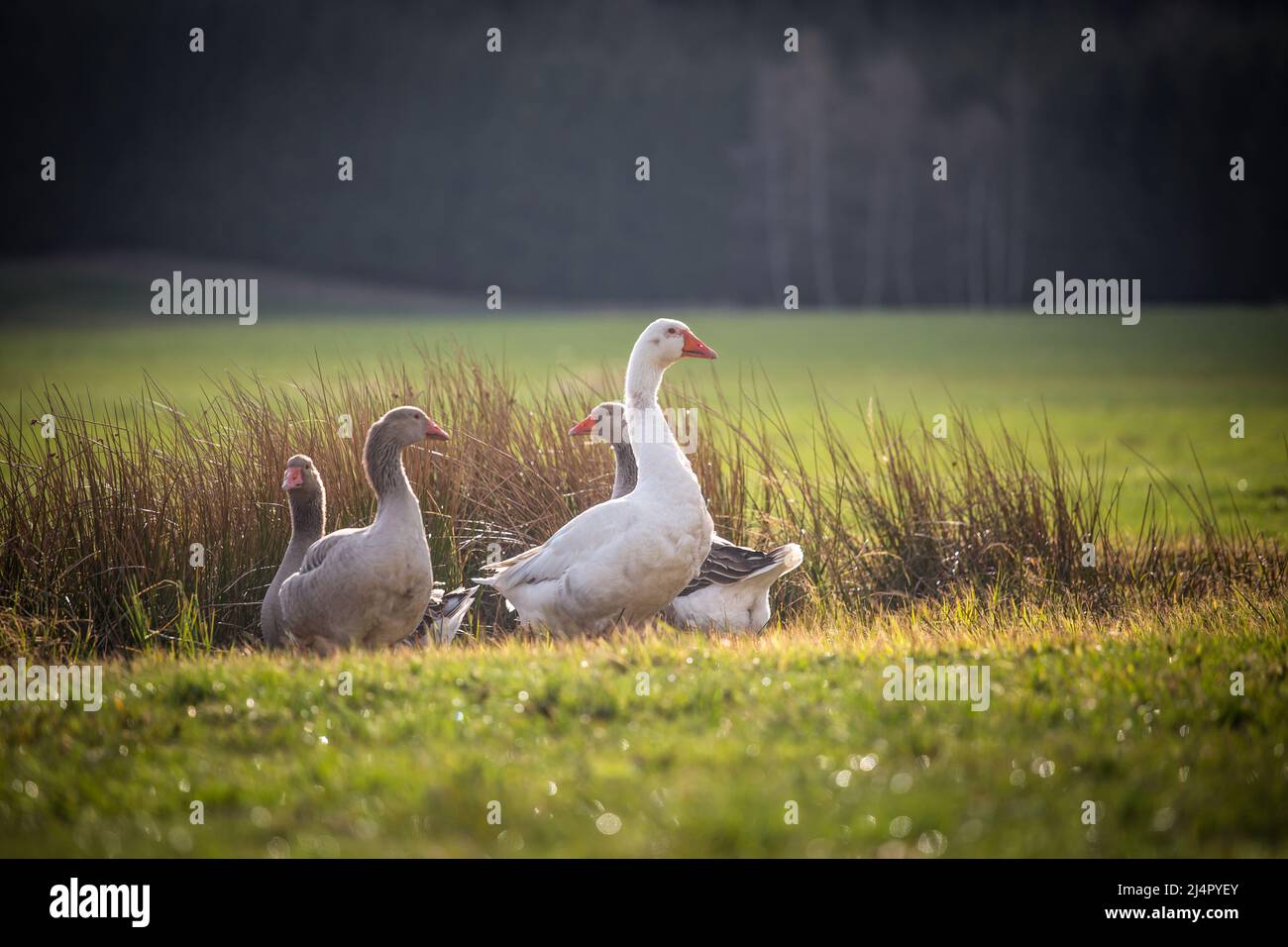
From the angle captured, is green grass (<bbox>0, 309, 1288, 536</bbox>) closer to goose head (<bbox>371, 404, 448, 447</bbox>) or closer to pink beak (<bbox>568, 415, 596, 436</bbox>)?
pink beak (<bbox>568, 415, 596, 436</bbox>)

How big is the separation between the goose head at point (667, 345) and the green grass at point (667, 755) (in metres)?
2.13

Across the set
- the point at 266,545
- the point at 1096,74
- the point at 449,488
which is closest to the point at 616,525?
the point at 449,488

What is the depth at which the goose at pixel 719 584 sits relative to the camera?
8305 mm

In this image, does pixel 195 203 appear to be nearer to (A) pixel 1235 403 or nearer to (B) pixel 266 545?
(A) pixel 1235 403

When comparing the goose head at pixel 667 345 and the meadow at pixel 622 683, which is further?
the goose head at pixel 667 345

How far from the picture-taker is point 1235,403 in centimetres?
2903

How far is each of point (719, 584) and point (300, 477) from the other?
2.95m

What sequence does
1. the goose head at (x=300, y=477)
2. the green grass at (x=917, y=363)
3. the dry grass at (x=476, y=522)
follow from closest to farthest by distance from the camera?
the goose head at (x=300, y=477), the dry grass at (x=476, y=522), the green grass at (x=917, y=363)

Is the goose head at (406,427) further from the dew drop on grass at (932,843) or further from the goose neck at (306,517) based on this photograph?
the dew drop on grass at (932,843)

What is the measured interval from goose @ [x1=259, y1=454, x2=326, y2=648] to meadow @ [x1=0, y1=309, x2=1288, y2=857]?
43cm

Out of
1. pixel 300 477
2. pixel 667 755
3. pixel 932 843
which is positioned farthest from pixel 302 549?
pixel 932 843

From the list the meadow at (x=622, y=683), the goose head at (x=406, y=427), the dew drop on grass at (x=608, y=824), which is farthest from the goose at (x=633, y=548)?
the dew drop on grass at (x=608, y=824)

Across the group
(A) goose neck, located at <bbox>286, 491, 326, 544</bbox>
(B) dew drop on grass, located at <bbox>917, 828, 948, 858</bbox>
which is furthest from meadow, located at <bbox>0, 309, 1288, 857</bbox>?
(A) goose neck, located at <bbox>286, 491, 326, 544</bbox>

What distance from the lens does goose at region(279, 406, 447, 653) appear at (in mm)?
6953
